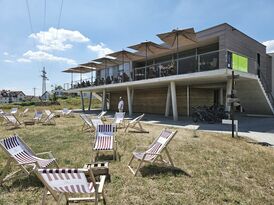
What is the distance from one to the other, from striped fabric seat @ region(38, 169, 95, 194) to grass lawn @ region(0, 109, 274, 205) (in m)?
0.98

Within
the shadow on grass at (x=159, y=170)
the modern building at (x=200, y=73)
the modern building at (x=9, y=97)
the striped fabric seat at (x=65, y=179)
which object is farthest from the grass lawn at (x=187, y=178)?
the modern building at (x=9, y=97)

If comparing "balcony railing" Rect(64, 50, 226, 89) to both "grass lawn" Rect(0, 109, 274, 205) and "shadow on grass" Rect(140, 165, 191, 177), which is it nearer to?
"grass lawn" Rect(0, 109, 274, 205)

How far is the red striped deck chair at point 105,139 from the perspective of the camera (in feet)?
20.5

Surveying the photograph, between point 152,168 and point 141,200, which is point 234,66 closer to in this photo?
point 152,168

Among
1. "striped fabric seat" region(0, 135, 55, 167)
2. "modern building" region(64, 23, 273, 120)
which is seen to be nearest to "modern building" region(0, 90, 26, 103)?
"modern building" region(64, 23, 273, 120)

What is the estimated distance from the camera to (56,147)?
746 cm

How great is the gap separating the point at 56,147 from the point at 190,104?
13.1m

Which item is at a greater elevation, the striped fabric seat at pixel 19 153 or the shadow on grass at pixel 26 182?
the striped fabric seat at pixel 19 153

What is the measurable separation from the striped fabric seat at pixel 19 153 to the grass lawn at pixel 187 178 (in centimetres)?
36

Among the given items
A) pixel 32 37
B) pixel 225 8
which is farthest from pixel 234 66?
pixel 32 37

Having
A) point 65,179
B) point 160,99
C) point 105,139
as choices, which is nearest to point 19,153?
point 105,139

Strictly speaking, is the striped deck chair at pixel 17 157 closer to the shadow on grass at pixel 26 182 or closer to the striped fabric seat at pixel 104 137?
the shadow on grass at pixel 26 182

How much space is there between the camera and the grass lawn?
153 inches

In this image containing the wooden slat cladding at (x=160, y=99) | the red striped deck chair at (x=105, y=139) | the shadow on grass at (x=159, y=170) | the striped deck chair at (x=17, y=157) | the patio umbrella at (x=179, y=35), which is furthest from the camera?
the wooden slat cladding at (x=160, y=99)
